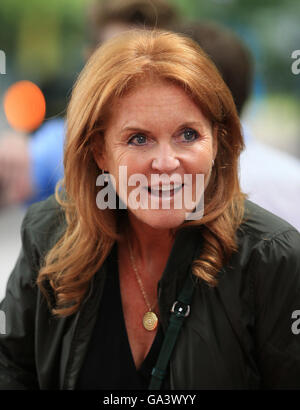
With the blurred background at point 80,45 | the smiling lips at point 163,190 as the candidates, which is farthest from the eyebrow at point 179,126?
the blurred background at point 80,45

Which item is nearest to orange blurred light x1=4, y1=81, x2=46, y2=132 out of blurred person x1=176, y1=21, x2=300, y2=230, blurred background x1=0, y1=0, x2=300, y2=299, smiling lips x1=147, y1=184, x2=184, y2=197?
blurred background x1=0, y1=0, x2=300, y2=299

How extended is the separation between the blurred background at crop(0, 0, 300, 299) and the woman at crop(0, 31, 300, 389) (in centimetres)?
304

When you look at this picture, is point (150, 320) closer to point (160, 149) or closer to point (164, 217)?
point (164, 217)

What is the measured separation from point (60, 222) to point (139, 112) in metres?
0.57

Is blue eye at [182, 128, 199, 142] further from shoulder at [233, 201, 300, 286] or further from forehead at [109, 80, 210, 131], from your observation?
shoulder at [233, 201, 300, 286]

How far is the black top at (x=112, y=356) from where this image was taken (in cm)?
163

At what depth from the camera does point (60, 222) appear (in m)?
1.87

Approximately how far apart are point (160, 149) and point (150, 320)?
0.56 m

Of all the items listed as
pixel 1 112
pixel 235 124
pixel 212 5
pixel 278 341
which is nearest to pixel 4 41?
pixel 1 112

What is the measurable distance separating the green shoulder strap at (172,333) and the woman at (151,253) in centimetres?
2

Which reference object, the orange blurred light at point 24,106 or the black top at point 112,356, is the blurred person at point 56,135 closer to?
the orange blurred light at point 24,106

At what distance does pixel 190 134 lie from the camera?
1521 mm

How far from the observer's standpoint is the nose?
1475mm
